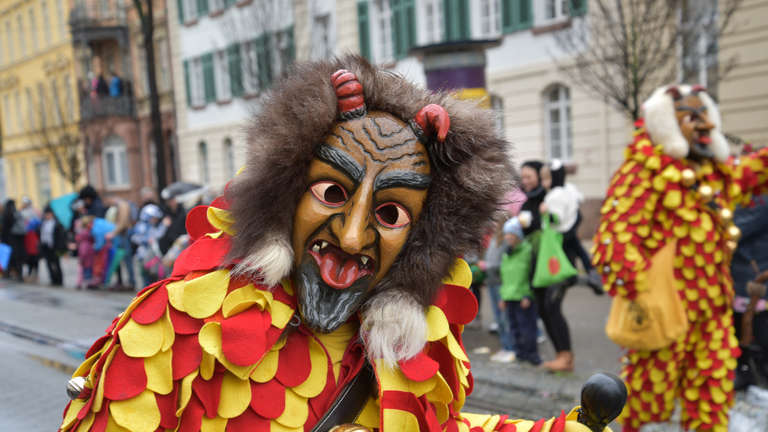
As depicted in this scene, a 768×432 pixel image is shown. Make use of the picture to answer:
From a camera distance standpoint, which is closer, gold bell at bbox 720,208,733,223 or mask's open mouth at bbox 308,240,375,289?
mask's open mouth at bbox 308,240,375,289

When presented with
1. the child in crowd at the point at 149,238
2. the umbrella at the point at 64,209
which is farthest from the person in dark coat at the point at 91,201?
the child in crowd at the point at 149,238

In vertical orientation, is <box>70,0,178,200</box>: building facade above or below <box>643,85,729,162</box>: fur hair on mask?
above

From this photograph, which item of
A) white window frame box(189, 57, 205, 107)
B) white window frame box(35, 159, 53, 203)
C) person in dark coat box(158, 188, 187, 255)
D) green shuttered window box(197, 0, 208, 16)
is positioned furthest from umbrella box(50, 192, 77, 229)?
white window frame box(35, 159, 53, 203)

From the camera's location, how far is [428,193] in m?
1.67

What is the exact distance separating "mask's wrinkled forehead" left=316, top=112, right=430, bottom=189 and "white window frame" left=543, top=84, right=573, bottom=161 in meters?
11.4

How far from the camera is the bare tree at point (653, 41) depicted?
26.7 ft

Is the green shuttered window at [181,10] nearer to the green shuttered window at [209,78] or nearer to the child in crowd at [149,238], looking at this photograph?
the green shuttered window at [209,78]

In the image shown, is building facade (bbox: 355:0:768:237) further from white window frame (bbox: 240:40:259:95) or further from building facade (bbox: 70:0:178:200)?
building facade (bbox: 70:0:178:200)

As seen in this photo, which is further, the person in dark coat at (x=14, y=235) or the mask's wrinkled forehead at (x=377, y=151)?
the person in dark coat at (x=14, y=235)

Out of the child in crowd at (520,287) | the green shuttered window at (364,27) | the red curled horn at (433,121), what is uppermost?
the green shuttered window at (364,27)

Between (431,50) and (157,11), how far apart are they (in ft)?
63.9

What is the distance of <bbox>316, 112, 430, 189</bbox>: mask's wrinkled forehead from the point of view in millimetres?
1573

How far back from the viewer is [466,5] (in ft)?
44.7

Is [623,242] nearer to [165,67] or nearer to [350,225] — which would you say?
[350,225]
